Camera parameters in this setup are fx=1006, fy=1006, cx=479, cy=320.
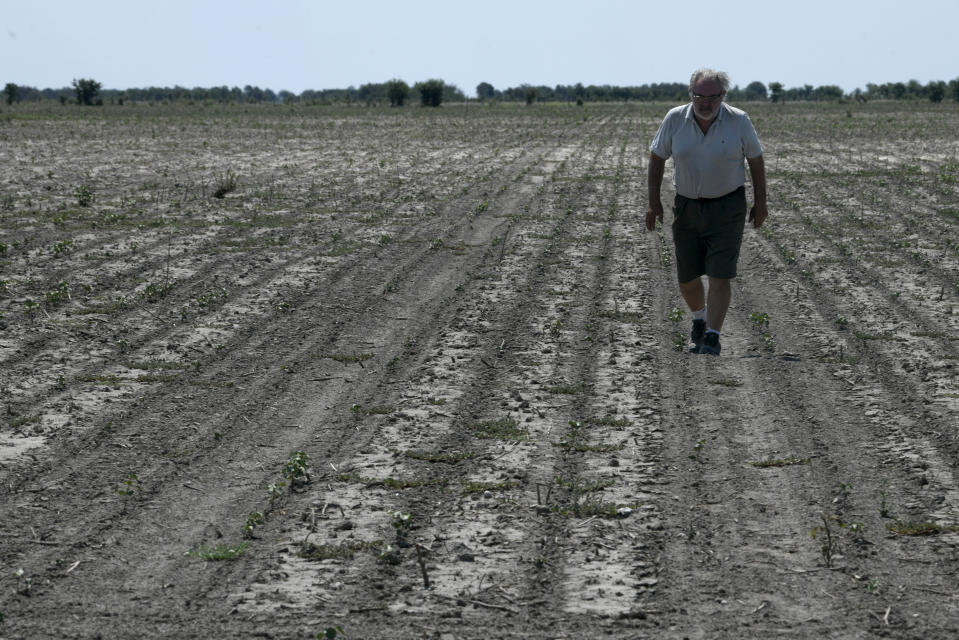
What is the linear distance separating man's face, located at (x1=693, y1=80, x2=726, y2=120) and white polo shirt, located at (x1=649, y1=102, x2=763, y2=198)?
74mm

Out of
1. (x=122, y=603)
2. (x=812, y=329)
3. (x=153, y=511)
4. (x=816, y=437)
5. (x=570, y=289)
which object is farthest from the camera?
(x=570, y=289)

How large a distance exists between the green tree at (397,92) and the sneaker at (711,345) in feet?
295

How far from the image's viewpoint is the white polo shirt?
6.68m

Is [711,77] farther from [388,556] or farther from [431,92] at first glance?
[431,92]

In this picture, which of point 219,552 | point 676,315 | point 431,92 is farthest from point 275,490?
point 431,92

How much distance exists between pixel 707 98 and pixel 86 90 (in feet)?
309

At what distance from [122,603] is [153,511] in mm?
868

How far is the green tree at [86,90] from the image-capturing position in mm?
90375

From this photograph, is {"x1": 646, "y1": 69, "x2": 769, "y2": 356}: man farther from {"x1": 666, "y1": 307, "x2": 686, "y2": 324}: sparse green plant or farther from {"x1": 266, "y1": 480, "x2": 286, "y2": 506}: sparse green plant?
{"x1": 266, "y1": 480, "x2": 286, "y2": 506}: sparse green plant

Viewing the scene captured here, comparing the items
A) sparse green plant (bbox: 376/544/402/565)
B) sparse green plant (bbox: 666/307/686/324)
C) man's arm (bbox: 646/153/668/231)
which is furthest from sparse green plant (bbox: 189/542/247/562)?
sparse green plant (bbox: 666/307/686/324)

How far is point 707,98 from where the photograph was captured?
6555mm

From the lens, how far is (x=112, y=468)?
201 inches

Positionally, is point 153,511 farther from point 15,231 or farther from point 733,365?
point 15,231

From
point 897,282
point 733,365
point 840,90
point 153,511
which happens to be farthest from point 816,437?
point 840,90
